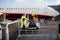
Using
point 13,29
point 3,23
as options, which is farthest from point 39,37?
point 3,23

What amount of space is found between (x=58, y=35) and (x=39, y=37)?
228 millimetres

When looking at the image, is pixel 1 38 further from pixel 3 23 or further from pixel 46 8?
pixel 46 8

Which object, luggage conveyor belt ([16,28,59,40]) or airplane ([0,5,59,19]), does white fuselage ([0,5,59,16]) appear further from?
luggage conveyor belt ([16,28,59,40])

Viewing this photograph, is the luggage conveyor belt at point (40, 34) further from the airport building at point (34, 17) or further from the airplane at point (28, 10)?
the airplane at point (28, 10)

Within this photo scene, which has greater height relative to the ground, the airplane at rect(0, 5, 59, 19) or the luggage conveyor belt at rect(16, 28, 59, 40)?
the airplane at rect(0, 5, 59, 19)

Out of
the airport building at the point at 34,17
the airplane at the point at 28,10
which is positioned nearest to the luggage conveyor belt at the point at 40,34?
the airport building at the point at 34,17

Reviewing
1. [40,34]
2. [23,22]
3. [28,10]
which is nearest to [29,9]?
[28,10]

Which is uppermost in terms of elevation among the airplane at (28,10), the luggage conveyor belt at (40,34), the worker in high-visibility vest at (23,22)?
the airplane at (28,10)

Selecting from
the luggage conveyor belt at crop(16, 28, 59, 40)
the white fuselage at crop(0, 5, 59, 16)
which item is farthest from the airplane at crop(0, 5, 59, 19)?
the luggage conveyor belt at crop(16, 28, 59, 40)

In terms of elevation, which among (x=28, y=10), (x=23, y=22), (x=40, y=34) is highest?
(x=28, y=10)

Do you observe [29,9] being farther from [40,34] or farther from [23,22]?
[40,34]

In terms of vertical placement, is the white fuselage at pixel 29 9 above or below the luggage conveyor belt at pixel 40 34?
above

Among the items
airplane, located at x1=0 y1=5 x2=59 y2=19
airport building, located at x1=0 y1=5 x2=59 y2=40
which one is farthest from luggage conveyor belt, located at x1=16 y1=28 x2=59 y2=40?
airplane, located at x1=0 y1=5 x2=59 y2=19

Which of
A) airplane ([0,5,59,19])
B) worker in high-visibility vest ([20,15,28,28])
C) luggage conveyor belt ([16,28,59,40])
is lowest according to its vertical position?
luggage conveyor belt ([16,28,59,40])
